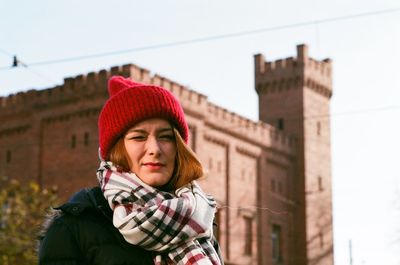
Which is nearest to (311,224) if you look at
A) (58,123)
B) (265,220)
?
(265,220)

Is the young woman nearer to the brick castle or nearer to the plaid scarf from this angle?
the plaid scarf

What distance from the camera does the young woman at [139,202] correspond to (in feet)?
7.70

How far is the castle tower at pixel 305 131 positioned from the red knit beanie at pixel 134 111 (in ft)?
105

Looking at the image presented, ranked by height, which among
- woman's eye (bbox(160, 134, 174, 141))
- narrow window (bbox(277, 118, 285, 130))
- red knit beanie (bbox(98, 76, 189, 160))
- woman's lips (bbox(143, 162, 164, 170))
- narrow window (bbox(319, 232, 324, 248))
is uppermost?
narrow window (bbox(277, 118, 285, 130))

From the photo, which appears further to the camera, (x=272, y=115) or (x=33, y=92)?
(x=272, y=115)

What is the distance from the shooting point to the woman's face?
8.19 ft

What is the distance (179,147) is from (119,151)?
0.55ft

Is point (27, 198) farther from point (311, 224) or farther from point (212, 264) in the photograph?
point (212, 264)

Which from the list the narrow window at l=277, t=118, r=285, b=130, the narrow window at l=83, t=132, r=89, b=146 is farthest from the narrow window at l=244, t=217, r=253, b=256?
the narrow window at l=83, t=132, r=89, b=146

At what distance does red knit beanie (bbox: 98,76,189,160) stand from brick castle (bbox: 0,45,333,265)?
74.9 feet

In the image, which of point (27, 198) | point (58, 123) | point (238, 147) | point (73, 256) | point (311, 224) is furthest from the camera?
point (311, 224)

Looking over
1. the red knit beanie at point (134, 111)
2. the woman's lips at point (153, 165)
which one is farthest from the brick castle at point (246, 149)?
the woman's lips at point (153, 165)

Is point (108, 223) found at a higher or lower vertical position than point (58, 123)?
lower

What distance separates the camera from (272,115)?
36.0 m
